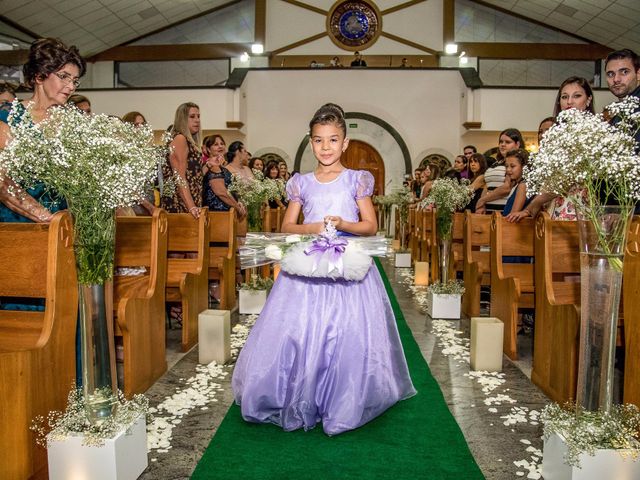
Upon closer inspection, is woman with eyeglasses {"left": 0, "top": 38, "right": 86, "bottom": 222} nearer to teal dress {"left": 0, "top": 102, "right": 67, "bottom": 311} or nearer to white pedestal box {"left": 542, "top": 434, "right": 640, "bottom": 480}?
teal dress {"left": 0, "top": 102, "right": 67, "bottom": 311}

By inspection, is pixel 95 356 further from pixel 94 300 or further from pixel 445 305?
pixel 445 305

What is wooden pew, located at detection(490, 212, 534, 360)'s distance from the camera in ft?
13.4

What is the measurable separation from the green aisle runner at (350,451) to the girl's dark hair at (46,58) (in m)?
1.87

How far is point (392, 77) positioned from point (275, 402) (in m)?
13.0

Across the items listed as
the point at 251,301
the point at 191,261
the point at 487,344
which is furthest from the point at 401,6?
the point at 487,344

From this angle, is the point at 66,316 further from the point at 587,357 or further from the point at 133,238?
the point at 587,357

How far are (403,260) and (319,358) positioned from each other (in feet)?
21.7

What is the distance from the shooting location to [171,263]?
14.9 ft

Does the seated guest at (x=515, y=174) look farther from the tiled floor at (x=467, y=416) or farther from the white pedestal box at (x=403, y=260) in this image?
the white pedestal box at (x=403, y=260)

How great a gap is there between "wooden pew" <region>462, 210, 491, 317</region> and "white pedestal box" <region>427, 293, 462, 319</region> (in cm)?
12

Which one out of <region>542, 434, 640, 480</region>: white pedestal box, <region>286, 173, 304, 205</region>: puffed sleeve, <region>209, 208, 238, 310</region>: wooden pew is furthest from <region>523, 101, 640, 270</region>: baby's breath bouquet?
<region>209, 208, 238, 310</region>: wooden pew

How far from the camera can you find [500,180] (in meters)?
5.73

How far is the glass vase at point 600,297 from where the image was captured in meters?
2.07

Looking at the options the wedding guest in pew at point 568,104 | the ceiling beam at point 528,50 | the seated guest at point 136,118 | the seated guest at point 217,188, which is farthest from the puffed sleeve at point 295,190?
the ceiling beam at point 528,50
